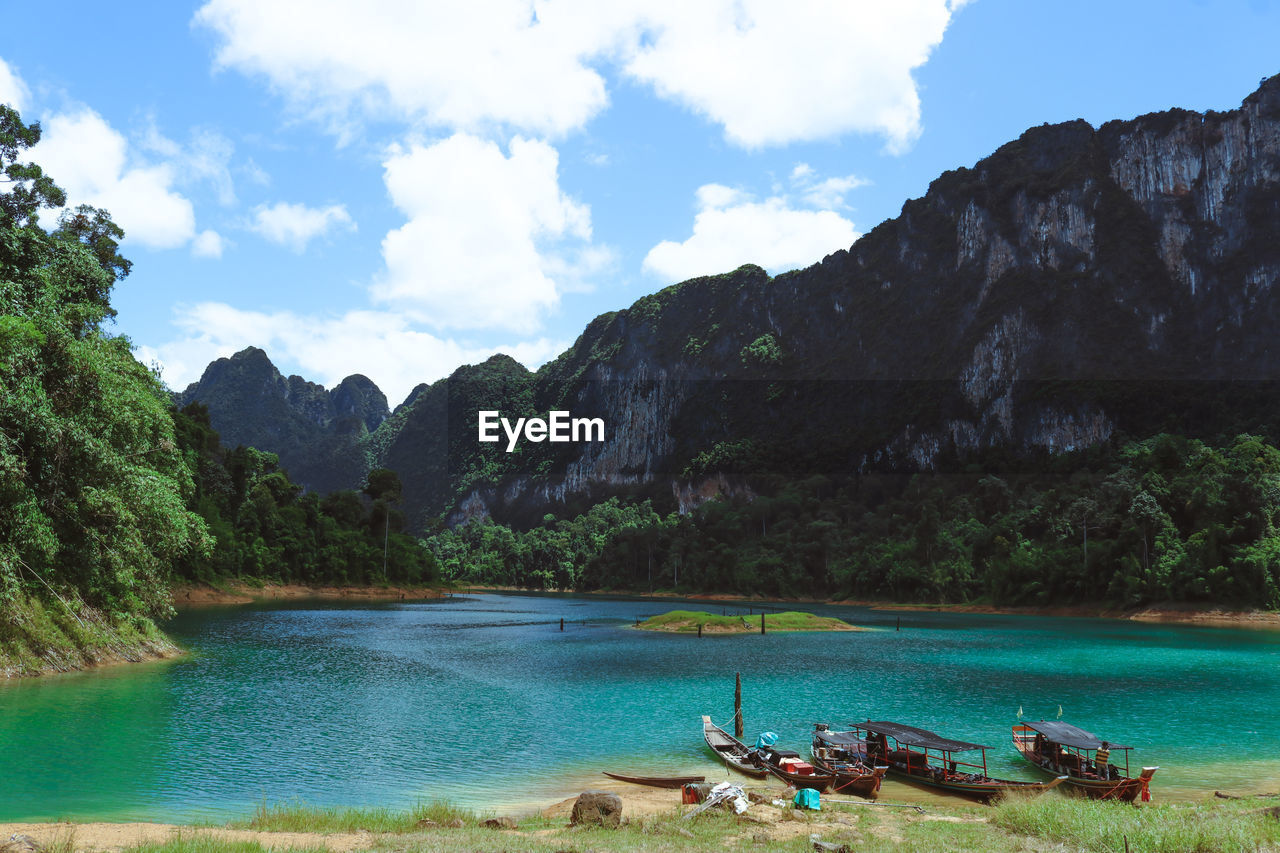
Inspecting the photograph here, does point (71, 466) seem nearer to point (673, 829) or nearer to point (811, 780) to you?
point (673, 829)

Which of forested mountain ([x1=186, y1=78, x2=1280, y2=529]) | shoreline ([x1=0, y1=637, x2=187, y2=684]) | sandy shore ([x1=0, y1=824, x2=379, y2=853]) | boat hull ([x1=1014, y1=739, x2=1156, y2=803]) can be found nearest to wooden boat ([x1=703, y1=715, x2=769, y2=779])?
boat hull ([x1=1014, y1=739, x2=1156, y2=803])

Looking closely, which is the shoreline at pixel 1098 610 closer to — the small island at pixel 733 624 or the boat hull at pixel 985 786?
the small island at pixel 733 624

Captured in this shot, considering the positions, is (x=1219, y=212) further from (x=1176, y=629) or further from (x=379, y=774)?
(x=379, y=774)

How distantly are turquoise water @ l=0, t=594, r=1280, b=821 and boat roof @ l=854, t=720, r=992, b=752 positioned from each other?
4.19 feet

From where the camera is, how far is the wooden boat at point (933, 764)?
1902 centimetres

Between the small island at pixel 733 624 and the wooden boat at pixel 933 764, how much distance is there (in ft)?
149

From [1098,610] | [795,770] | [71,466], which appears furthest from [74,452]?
[1098,610]

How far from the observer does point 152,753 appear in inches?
831

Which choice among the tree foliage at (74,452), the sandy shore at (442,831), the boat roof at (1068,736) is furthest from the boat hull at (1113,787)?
the tree foliage at (74,452)

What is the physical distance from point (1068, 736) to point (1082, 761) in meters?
0.65

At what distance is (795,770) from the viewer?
66.9 feet

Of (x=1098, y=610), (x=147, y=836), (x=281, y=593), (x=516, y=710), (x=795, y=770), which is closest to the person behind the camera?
(x=147, y=836)

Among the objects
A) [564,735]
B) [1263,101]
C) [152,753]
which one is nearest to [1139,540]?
[564,735]

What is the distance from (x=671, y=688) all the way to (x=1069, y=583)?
229 ft
